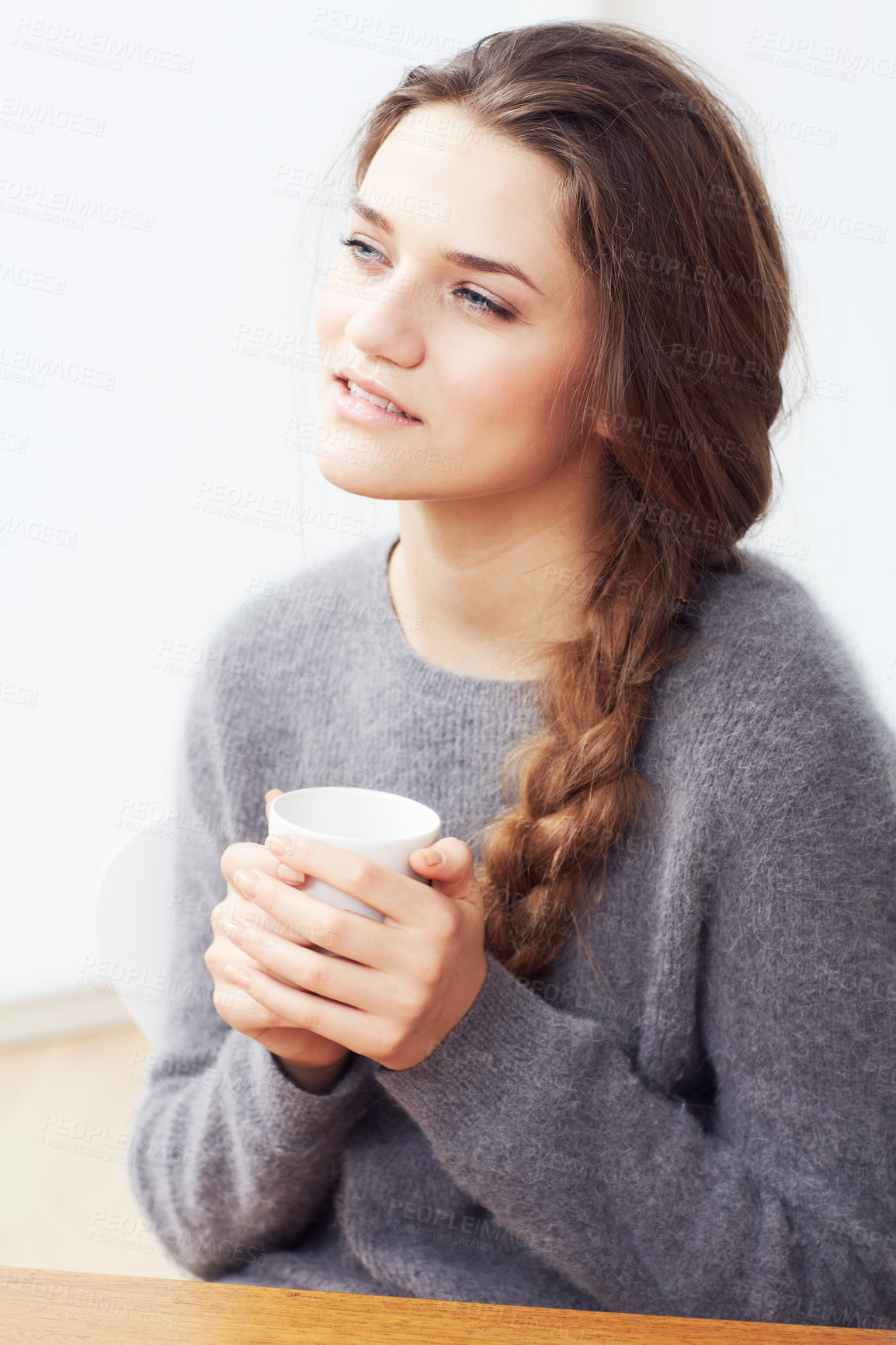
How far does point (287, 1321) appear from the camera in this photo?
620 millimetres

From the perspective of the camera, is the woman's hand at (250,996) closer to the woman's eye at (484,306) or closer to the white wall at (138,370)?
the woman's eye at (484,306)

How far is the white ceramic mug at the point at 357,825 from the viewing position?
74 cm

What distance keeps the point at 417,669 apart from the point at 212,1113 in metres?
0.46

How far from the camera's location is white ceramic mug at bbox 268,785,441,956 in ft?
2.43

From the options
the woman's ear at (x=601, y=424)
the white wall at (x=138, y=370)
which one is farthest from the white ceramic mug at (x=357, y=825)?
the white wall at (x=138, y=370)

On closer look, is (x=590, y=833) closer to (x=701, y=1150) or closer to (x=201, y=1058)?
(x=701, y=1150)

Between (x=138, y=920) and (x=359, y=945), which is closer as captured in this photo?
(x=359, y=945)

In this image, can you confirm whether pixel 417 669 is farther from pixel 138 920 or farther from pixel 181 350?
pixel 181 350

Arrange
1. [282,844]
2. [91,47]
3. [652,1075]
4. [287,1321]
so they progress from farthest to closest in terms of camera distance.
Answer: [91,47] → [652,1075] → [282,844] → [287,1321]

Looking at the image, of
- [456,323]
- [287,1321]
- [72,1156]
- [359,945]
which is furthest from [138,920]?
[72,1156]

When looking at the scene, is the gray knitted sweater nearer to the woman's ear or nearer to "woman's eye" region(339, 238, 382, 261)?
the woman's ear

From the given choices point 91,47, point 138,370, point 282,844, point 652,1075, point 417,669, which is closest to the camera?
point 282,844

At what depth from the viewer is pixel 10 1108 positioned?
6.86 feet

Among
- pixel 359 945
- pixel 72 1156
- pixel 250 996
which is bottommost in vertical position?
pixel 72 1156
